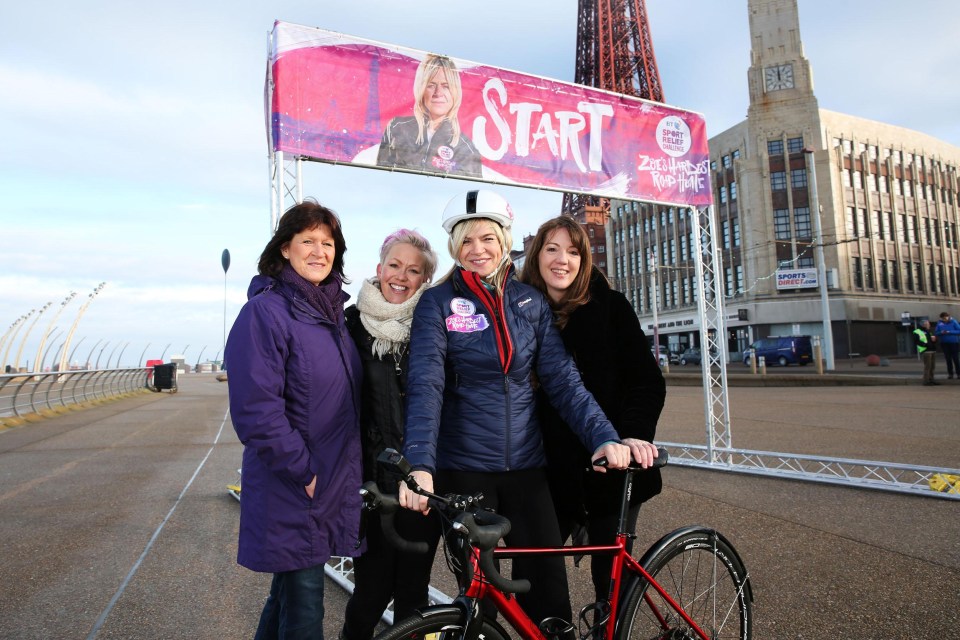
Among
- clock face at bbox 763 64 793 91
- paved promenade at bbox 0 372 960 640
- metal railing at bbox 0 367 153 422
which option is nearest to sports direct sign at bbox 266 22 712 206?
paved promenade at bbox 0 372 960 640

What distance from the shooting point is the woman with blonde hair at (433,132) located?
18.6 ft

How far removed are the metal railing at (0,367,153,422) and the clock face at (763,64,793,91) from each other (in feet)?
143

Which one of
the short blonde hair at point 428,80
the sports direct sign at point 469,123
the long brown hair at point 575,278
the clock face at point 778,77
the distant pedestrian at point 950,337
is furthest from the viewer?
the clock face at point 778,77

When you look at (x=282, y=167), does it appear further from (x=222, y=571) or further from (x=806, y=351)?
(x=806, y=351)

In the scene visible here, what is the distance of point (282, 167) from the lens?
16.2 ft

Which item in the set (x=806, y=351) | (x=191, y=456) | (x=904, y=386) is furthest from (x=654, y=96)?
(x=191, y=456)

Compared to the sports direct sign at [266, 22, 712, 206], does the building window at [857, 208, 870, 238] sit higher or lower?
higher

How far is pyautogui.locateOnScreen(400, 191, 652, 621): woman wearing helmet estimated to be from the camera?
2.11 meters

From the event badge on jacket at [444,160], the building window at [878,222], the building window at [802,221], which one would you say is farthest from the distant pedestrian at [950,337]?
the building window at [878,222]

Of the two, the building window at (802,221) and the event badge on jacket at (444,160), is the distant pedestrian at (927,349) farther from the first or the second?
the building window at (802,221)

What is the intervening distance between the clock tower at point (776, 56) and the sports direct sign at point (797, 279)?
1243 cm

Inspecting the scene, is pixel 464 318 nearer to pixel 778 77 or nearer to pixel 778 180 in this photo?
pixel 778 180

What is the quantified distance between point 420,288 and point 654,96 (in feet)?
214

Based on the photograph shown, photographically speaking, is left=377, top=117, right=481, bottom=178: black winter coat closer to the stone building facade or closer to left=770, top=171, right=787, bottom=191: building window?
the stone building facade
